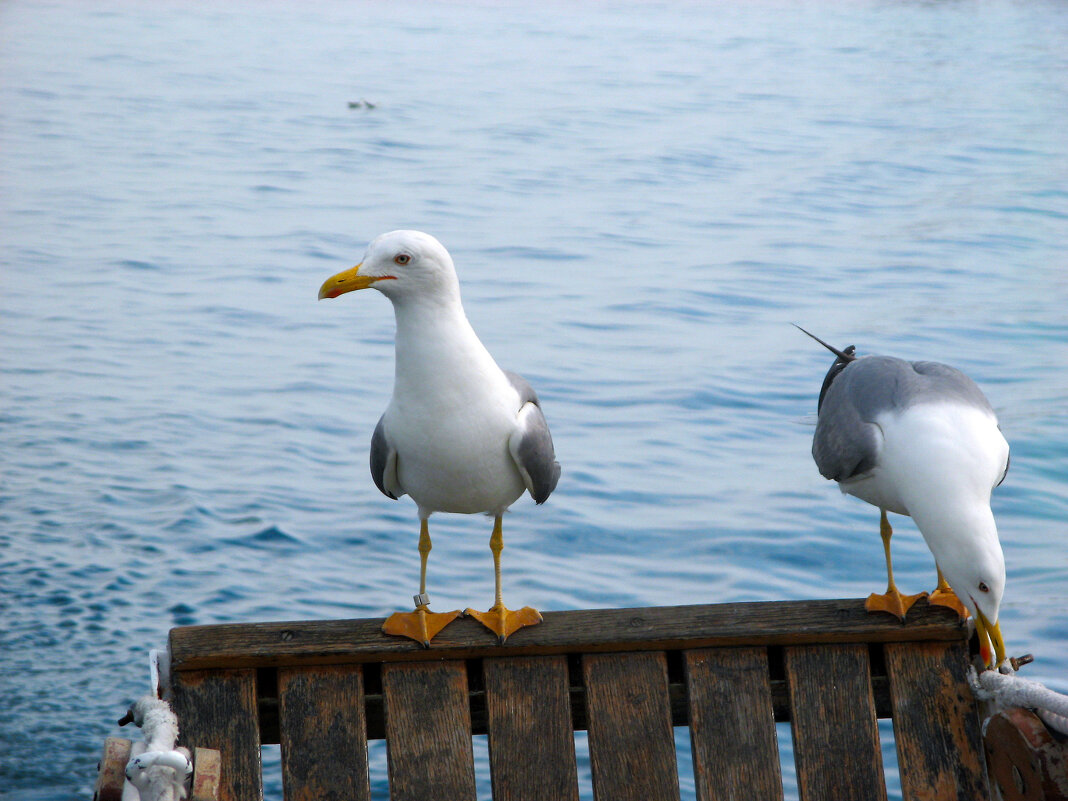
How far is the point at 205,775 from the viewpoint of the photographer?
7.29 ft

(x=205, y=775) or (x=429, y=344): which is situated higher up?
(x=429, y=344)

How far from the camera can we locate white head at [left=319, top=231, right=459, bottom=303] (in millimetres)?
2752

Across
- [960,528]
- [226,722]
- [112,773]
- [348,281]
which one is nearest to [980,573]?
[960,528]

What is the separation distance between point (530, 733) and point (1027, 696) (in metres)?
0.97

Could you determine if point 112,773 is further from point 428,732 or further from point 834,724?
point 834,724

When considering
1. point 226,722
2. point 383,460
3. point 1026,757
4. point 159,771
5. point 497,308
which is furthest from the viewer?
point 497,308

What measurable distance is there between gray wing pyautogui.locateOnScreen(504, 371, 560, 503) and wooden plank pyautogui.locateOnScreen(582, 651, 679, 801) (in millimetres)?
448

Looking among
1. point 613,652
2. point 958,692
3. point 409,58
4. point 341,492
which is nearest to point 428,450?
point 613,652

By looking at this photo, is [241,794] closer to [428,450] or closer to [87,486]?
[428,450]

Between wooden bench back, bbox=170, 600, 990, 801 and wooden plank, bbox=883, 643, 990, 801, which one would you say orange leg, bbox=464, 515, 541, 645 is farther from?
wooden plank, bbox=883, 643, 990, 801

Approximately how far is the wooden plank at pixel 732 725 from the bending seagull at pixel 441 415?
0.38 meters

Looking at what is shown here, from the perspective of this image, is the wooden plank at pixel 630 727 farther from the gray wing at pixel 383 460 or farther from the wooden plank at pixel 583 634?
the gray wing at pixel 383 460

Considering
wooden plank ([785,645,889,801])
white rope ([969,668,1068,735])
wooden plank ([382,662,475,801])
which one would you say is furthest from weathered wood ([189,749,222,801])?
white rope ([969,668,1068,735])

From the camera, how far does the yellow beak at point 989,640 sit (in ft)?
8.82
